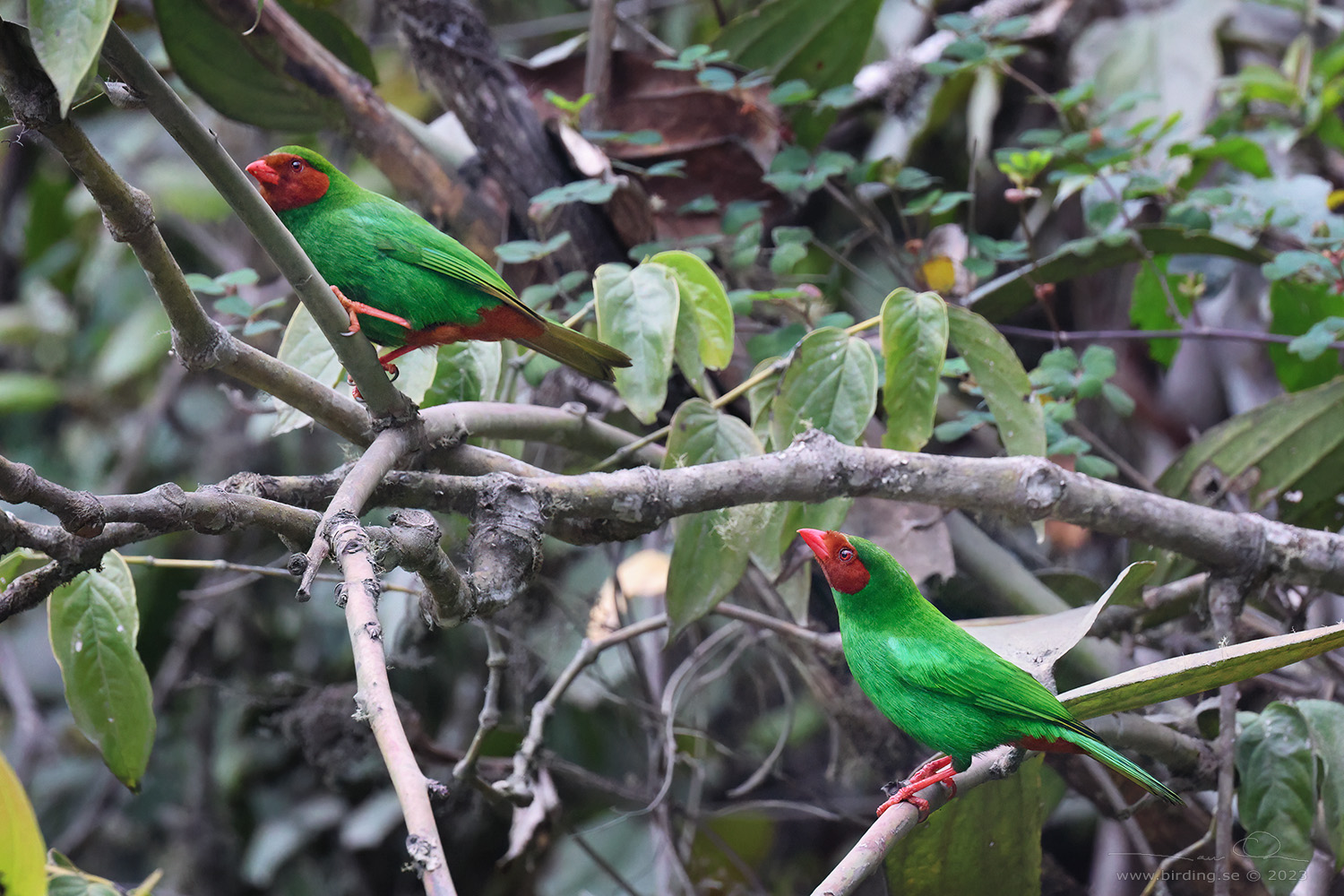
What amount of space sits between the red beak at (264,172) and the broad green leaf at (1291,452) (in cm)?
231

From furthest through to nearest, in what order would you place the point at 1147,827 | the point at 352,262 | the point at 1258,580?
the point at 1147,827 < the point at 1258,580 < the point at 352,262

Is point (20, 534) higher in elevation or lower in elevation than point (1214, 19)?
higher

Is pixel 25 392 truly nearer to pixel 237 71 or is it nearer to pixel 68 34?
pixel 237 71

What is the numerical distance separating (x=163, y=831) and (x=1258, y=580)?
14.0 ft

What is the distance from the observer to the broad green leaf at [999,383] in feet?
6.86

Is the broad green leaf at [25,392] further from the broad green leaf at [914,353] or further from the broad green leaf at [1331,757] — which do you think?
the broad green leaf at [1331,757]

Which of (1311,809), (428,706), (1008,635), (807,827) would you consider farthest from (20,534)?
(807,827)

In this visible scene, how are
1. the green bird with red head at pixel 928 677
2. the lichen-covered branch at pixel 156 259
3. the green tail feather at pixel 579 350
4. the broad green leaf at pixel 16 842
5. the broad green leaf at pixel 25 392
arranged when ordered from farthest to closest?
the broad green leaf at pixel 25 392
the green tail feather at pixel 579 350
the green bird with red head at pixel 928 677
the lichen-covered branch at pixel 156 259
the broad green leaf at pixel 16 842

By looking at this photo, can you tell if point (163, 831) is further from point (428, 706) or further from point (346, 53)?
point (346, 53)

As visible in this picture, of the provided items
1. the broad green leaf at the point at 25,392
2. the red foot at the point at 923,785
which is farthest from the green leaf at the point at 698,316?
the broad green leaf at the point at 25,392

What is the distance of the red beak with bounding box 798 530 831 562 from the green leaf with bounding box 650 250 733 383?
0.52 meters

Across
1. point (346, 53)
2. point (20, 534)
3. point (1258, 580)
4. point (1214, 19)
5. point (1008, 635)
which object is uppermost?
point (346, 53)

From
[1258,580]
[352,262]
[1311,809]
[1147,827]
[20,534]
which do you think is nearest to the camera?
[20,534]

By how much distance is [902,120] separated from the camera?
3.64 m
